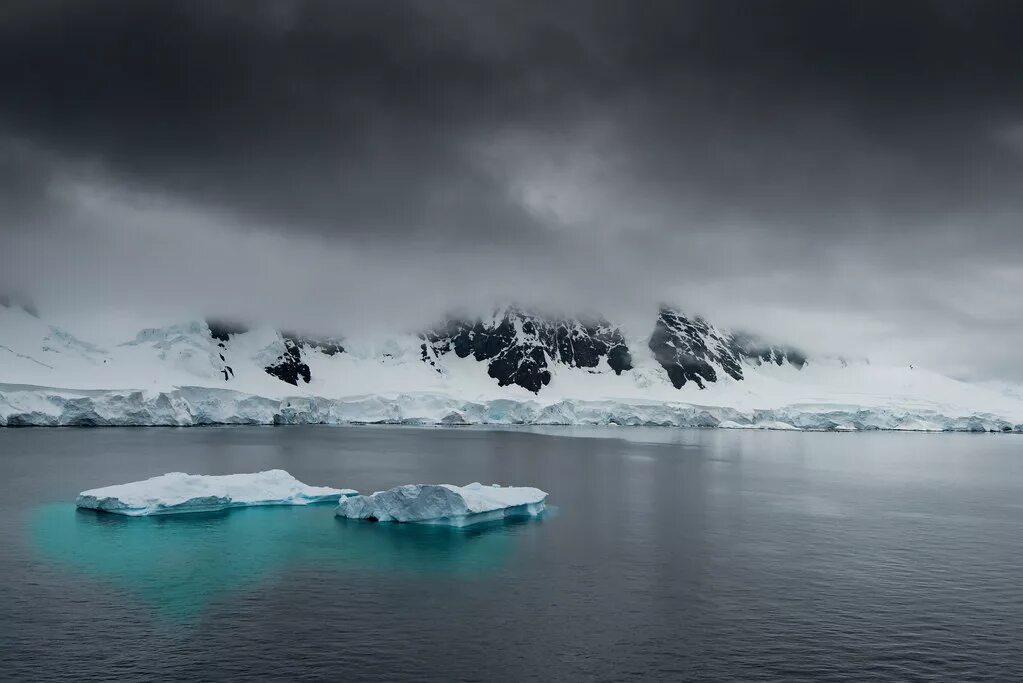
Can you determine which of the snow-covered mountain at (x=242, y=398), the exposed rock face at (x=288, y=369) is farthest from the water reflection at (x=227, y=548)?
the exposed rock face at (x=288, y=369)

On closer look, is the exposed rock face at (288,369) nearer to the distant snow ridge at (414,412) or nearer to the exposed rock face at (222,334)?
the exposed rock face at (222,334)

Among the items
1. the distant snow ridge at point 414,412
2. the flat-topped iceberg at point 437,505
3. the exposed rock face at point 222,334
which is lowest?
the flat-topped iceberg at point 437,505

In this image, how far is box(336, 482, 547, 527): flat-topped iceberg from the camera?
35344mm

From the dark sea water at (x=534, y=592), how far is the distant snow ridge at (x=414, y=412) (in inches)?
2761

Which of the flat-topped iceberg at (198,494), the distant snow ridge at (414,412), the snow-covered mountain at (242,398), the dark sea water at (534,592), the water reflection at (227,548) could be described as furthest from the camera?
the snow-covered mountain at (242,398)

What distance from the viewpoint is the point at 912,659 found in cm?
1834

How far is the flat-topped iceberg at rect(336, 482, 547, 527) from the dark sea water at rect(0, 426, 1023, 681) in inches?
51.1

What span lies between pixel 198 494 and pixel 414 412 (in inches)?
4877

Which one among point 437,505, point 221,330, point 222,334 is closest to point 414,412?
point 222,334

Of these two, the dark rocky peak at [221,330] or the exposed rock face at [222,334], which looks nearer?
the exposed rock face at [222,334]

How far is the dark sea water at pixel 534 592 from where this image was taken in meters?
17.6

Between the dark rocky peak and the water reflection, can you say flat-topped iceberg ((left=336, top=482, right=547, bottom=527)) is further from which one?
the dark rocky peak

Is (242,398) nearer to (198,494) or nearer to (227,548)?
(198,494)

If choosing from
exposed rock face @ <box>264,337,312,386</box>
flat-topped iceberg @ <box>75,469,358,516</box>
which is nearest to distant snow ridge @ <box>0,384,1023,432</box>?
exposed rock face @ <box>264,337,312,386</box>
